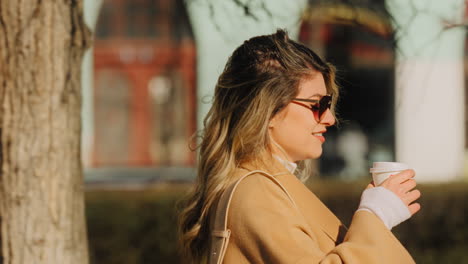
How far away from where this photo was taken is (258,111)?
2139 millimetres

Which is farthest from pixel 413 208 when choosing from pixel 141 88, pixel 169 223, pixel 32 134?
pixel 141 88

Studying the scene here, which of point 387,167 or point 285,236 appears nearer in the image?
point 285,236

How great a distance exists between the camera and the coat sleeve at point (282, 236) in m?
1.96

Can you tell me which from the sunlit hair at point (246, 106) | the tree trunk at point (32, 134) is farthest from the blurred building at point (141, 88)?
the sunlit hair at point (246, 106)

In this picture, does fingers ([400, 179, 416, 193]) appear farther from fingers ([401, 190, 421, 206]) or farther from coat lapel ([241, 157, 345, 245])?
coat lapel ([241, 157, 345, 245])

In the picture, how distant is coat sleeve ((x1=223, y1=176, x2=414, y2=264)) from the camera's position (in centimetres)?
196

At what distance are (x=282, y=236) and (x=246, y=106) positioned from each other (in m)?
0.41

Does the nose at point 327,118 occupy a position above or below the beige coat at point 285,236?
above

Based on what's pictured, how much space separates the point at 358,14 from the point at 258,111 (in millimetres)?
1376

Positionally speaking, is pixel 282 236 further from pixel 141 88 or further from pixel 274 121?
pixel 141 88

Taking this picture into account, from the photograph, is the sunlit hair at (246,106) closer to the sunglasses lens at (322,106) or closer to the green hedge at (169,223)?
the sunglasses lens at (322,106)

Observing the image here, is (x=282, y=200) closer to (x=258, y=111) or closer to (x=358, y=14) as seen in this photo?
(x=258, y=111)

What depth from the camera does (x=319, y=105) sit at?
7.22ft

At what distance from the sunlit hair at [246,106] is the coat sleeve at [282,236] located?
0.13 m
